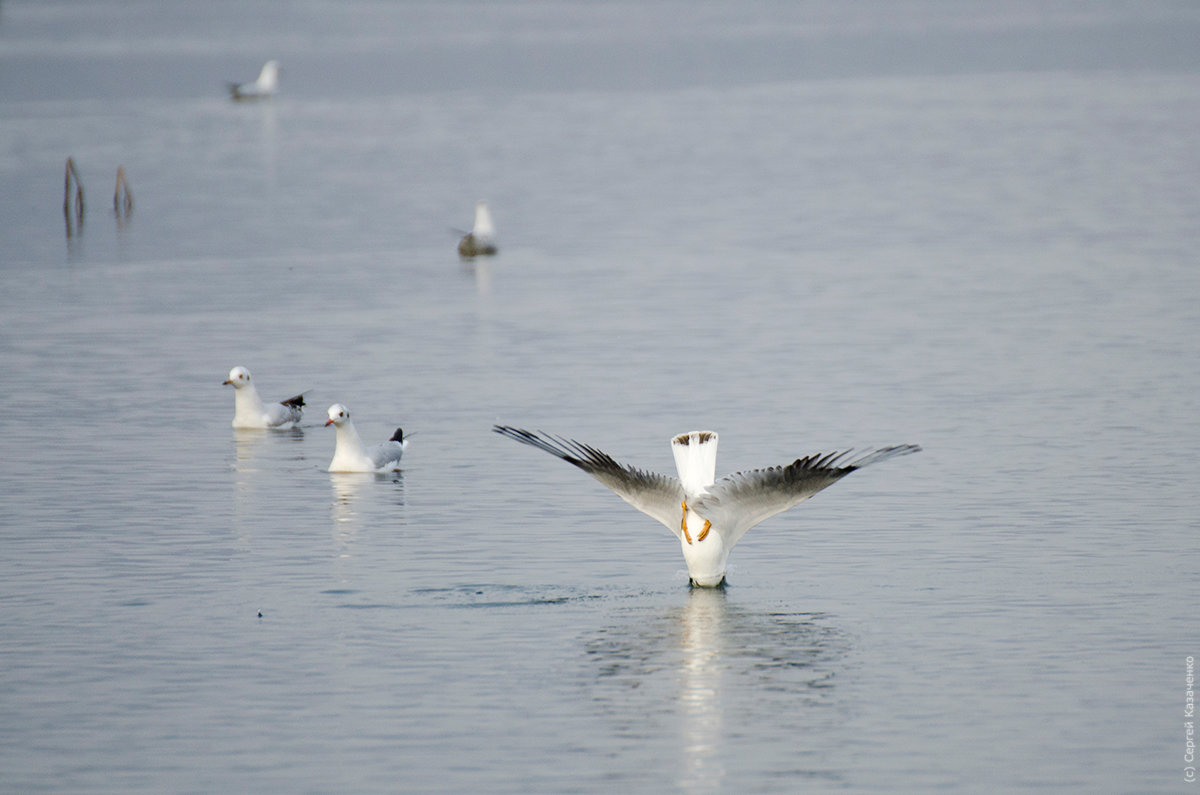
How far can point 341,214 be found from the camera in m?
50.1

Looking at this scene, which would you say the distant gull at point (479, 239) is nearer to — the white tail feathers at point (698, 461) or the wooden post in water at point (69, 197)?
the wooden post in water at point (69, 197)

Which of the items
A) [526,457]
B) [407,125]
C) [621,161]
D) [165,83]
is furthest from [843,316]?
[165,83]

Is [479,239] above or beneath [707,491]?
above

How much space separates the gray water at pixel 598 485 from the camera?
13227 mm

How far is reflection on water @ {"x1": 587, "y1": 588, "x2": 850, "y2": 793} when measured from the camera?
1306 cm

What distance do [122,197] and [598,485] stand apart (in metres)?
35.0

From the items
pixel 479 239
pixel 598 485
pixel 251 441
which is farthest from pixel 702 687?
pixel 479 239

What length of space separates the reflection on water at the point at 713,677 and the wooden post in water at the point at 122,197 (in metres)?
34.4

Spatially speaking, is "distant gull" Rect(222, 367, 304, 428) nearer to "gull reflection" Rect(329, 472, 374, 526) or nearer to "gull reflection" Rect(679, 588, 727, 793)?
"gull reflection" Rect(329, 472, 374, 526)

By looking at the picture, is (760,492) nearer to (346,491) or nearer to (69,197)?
(346,491)

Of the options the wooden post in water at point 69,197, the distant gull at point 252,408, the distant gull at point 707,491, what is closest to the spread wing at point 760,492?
the distant gull at point 707,491

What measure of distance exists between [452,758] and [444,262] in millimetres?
29316

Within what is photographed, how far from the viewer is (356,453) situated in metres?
21.6

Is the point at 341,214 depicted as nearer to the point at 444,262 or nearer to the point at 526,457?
the point at 444,262
